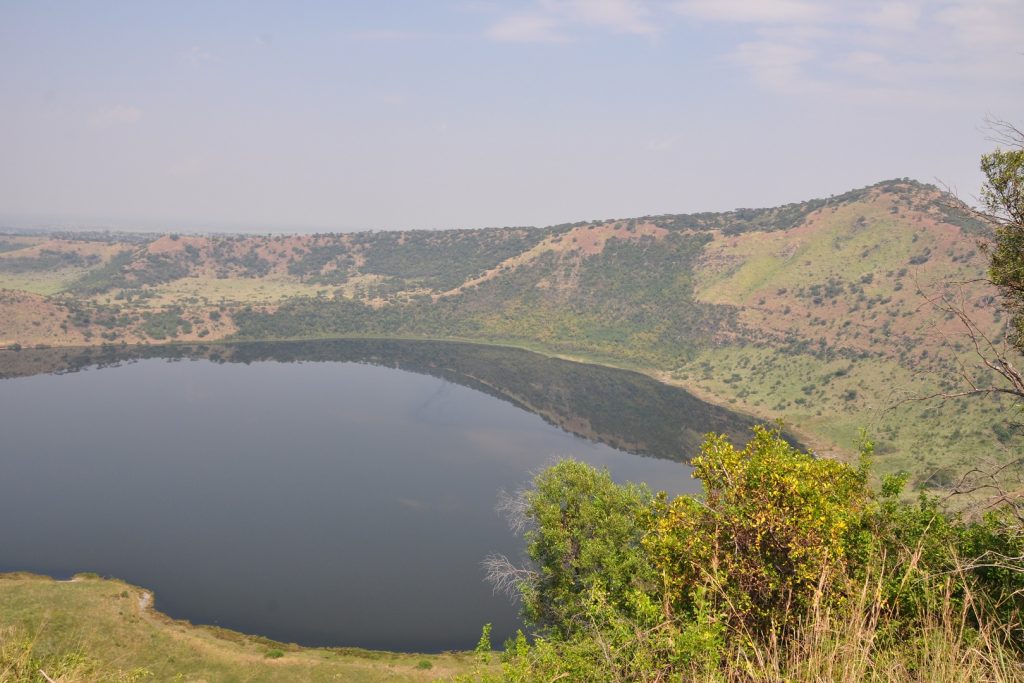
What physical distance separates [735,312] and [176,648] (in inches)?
5169

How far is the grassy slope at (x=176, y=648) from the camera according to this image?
3862 cm

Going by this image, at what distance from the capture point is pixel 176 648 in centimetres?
4144

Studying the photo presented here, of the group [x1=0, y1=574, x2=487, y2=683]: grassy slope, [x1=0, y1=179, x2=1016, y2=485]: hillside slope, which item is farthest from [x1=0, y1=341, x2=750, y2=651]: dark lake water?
[x1=0, y1=179, x2=1016, y2=485]: hillside slope

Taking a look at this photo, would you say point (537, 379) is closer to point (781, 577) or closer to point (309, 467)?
point (309, 467)

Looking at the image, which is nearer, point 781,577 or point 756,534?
point 781,577

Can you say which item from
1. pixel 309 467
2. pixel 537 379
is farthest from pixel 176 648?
pixel 537 379

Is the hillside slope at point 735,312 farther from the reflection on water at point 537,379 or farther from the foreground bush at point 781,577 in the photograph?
the foreground bush at point 781,577

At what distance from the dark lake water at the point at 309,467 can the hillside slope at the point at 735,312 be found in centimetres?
1425

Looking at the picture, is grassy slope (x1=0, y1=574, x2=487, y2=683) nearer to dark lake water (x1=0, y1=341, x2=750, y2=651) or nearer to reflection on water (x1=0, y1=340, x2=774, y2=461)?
dark lake water (x1=0, y1=341, x2=750, y2=651)

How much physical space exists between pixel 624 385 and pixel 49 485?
100392 mm

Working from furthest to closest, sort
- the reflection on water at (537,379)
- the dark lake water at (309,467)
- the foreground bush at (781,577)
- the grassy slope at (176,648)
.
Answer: the reflection on water at (537,379) < the dark lake water at (309,467) < the grassy slope at (176,648) < the foreground bush at (781,577)

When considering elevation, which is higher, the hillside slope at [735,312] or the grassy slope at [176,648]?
the hillside slope at [735,312]

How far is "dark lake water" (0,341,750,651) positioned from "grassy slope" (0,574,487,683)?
9.85ft

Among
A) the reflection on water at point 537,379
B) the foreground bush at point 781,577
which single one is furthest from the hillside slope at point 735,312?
the foreground bush at point 781,577
